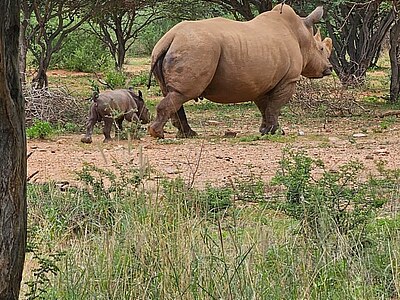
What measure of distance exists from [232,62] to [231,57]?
0.23 ft

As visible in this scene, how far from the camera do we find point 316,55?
1304cm

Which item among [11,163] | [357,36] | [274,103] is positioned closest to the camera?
[11,163]

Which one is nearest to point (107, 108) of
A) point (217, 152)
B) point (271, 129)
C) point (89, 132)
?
point (89, 132)

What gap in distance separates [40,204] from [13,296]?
2729 mm

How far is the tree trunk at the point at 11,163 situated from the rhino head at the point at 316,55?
412 inches

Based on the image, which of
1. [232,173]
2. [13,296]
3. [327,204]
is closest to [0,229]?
[13,296]

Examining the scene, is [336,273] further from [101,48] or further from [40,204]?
[101,48]

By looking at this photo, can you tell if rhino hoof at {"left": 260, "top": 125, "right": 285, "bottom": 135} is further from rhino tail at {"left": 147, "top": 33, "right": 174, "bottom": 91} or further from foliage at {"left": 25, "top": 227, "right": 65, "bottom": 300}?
foliage at {"left": 25, "top": 227, "right": 65, "bottom": 300}

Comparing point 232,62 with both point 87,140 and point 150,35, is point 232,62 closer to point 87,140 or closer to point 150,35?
point 87,140

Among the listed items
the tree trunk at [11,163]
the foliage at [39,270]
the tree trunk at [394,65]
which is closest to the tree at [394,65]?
the tree trunk at [394,65]

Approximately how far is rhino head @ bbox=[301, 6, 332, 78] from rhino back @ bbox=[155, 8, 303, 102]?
58 centimetres

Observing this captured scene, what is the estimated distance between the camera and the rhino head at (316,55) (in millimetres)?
12883

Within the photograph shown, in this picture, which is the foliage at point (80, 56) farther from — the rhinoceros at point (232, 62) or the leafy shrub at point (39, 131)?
the leafy shrub at point (39, 131)

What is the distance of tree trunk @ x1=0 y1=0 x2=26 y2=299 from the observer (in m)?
2.67
